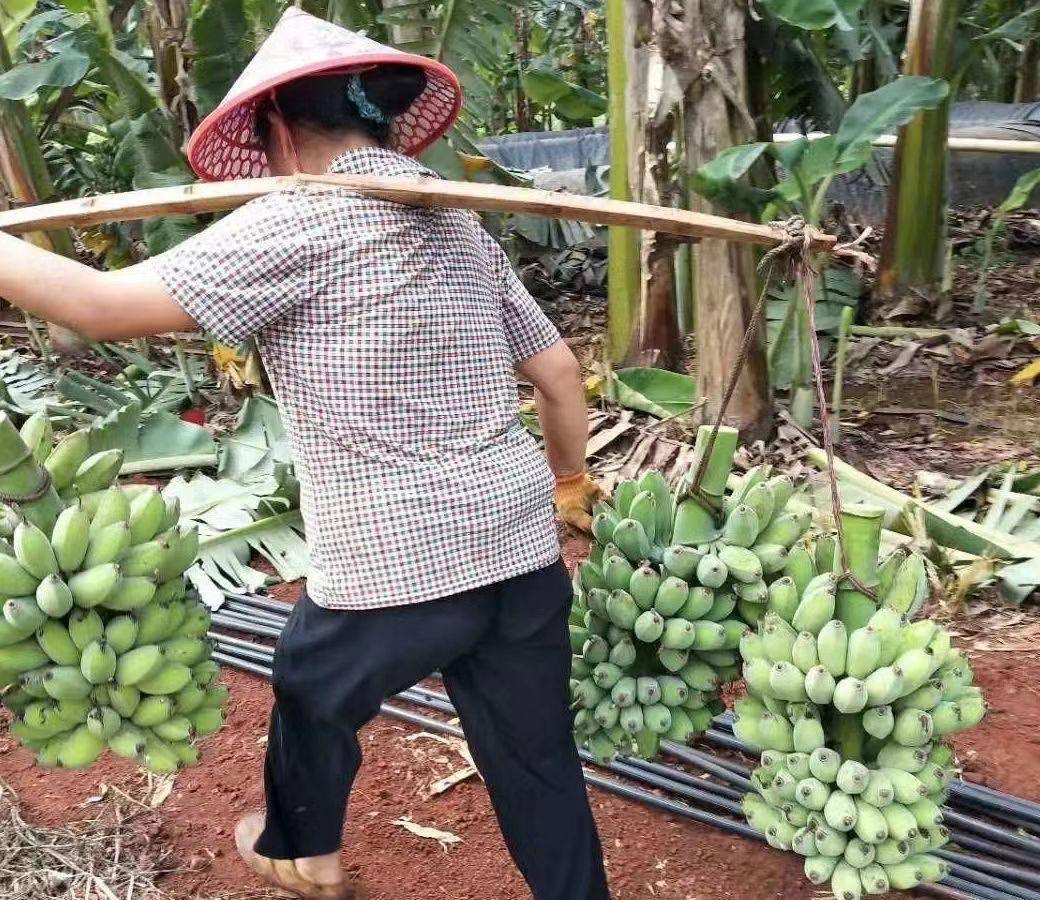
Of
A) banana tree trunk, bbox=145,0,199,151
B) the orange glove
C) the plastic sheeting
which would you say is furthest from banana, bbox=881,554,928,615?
the plastic sheeting

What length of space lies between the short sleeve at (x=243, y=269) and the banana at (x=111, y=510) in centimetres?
33

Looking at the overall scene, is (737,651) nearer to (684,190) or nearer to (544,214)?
(544,214)

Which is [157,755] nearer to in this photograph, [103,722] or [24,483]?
[103,722]

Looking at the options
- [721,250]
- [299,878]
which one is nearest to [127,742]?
[299,878]

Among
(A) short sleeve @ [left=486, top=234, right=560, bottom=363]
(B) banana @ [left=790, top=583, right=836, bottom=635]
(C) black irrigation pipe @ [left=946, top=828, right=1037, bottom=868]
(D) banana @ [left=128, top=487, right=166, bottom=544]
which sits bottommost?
(C) black irrigation pipe @ [left=946, top=828, right=1037, bottom=868]

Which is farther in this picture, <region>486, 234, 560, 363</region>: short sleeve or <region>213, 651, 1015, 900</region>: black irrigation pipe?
<region>213, 651, 1015, 900</region>: black irrigation pipe

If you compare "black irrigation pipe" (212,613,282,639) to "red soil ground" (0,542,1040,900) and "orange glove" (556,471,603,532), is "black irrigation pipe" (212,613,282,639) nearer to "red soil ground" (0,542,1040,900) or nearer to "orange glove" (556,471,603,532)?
"red soil ground" (0,542,1040,900)

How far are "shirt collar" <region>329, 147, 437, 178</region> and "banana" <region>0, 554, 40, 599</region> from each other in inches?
27.8

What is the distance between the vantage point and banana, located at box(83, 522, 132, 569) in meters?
1.43

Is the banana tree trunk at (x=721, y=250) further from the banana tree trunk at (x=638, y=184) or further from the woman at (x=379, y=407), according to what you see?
the woman at (x=379, y=407)


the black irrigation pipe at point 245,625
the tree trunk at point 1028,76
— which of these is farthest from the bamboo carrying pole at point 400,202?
the tree trunk at point 1028,76

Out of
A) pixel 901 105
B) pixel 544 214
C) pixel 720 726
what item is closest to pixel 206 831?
pixel 720 726

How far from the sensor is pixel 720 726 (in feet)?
8.00

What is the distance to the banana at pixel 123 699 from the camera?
4.82ft
